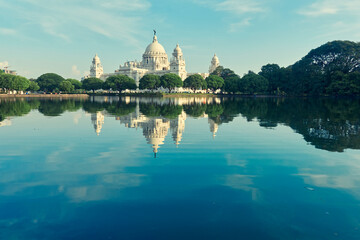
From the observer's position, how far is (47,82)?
140 meters

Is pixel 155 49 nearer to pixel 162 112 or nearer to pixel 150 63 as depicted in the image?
pixel 150 63

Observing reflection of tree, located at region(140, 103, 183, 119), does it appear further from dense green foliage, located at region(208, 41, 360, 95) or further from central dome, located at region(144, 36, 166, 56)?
central dome, located at region(144, 36, 166, 56)

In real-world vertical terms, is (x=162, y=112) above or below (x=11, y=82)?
below

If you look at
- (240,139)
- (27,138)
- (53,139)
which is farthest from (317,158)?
(27,138)

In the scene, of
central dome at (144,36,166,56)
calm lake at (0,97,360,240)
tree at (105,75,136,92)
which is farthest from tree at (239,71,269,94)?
calm lake at (0,97,360,240)

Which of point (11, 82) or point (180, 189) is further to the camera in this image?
point (11, 82)

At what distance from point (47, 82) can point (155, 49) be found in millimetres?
73412

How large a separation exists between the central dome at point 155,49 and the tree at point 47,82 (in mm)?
62870

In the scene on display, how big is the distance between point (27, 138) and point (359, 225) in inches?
703

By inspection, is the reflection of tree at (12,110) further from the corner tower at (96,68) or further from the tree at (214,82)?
the corner tower at (96,68)

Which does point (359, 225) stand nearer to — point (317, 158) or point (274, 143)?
point (317, 158)

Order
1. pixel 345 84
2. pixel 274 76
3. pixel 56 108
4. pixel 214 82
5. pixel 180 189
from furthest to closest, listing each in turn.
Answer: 1. pixel 214 82
2. pixel 274 76
3. pixel 345 84
4. pixel 56 108
5. pixel 180 189

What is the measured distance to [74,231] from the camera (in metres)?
6.04

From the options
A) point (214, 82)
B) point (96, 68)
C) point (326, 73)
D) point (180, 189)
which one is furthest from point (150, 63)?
point (180, 189)
